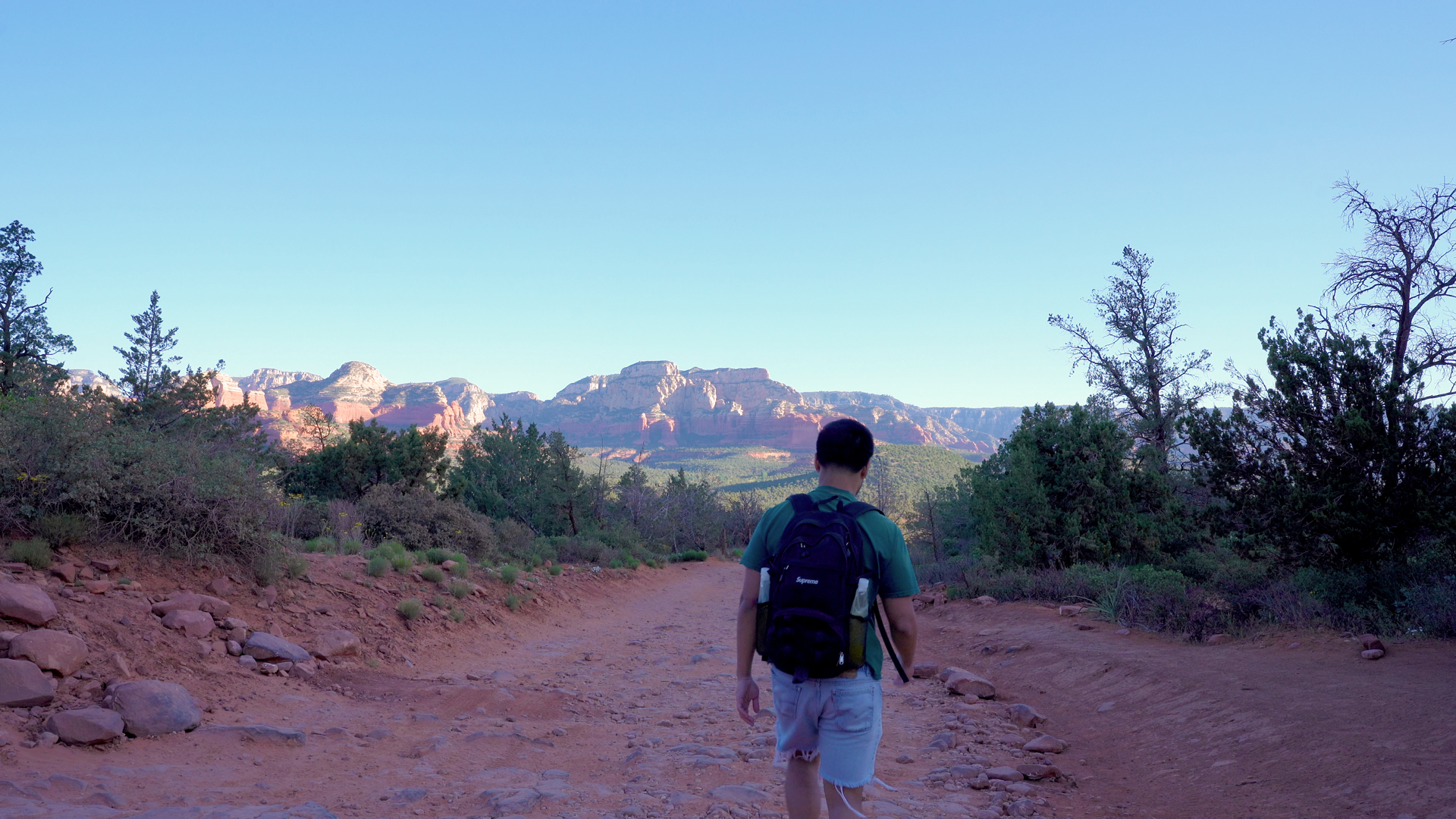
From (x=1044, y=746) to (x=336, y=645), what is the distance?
22.9 ft

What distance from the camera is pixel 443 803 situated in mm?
4348

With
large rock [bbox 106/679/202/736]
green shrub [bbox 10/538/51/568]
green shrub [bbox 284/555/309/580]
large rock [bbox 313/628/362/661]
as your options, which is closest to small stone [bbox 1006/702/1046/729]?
large rock [bbox 106/679/202/736]

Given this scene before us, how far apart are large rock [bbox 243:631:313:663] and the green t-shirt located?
6133 millimetres

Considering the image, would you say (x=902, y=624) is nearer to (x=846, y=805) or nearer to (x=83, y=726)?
(x=846, y=805)

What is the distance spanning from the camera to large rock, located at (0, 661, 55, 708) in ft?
16.3

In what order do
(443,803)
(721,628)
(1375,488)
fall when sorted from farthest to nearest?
1. (721,628)
2. (1375,488)
3. (443,803)

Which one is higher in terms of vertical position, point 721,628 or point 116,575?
point 116,575

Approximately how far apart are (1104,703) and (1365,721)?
2.33m

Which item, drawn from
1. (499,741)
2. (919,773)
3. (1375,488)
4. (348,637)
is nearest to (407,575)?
(348,637)

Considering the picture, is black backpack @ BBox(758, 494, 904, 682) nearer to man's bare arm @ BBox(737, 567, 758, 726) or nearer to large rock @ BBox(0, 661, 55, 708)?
man's bare arm @ BBox(737, 567, 758, 726)

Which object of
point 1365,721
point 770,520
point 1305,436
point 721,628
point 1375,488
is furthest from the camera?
point 721,628

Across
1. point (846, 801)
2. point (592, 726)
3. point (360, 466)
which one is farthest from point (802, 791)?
point (360, 466)

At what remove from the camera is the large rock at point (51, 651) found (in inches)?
211

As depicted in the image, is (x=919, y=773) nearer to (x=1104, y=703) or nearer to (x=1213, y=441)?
(x=1104, y=703)
